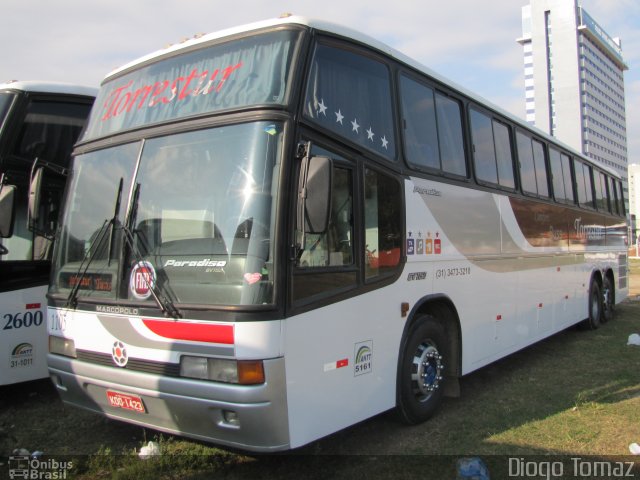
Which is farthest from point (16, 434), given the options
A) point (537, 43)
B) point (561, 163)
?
point (537, 43)

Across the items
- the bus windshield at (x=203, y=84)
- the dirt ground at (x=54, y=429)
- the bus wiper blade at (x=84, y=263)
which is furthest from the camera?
the dirt ground at (x=54, y=429)

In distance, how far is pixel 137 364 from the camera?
12.6ft

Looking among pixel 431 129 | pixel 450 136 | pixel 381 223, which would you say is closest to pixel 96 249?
pixel 381 223

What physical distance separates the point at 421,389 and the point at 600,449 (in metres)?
1.51

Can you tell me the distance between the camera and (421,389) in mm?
5020

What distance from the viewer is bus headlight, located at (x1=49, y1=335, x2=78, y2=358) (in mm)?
4281

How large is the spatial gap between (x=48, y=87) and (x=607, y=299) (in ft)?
35.7

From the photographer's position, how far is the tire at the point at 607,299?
11.2m

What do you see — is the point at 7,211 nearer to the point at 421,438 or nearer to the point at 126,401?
the point at 126,401

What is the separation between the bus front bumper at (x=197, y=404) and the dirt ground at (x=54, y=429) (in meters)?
0.72

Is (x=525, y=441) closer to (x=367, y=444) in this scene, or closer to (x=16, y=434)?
(x=367, y=444)

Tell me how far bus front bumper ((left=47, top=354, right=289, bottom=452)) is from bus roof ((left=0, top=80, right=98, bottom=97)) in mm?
3520

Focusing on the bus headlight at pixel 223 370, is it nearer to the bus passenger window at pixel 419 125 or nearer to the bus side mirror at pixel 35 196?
the bus side mirror at pixel 35 196

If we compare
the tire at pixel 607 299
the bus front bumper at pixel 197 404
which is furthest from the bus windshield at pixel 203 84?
the tire at pixel 607 299
